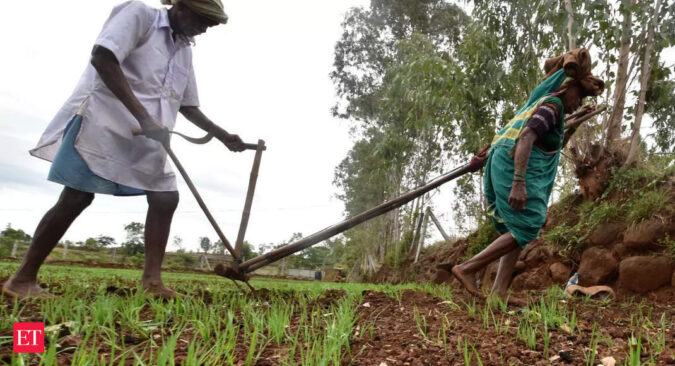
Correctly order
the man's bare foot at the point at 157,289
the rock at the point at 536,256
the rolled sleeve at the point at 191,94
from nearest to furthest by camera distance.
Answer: the man's bare foot at the point at 157,289 → the rolled sleeve at the point at 191,94 → the rock at the point at 536,256

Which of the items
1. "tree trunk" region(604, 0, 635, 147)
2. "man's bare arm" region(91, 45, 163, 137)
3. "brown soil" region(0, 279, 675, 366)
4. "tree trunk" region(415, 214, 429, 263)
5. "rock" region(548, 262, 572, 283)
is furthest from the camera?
"tree trunk" region(415, 214, 429, 263)

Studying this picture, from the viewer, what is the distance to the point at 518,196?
8.69ft

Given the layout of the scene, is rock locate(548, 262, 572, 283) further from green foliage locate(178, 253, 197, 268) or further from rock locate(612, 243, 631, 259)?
green foliage locate(178, 253, 197, 268)

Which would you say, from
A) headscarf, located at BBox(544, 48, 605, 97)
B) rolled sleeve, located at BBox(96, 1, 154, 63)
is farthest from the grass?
headscarf, located at BBox(544, 48, 605, 97)

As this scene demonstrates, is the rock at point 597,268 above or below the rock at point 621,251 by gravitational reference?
below

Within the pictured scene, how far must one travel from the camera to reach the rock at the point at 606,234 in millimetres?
4480

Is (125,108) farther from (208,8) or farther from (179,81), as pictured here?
(208,8)

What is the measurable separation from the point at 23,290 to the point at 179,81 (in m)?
A: 1.46

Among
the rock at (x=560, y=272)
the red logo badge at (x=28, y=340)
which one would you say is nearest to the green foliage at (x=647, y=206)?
the rock at (x=560, y=272)

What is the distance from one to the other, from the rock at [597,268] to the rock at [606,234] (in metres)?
0.11

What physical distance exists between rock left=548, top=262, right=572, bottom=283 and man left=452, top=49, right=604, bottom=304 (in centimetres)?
233

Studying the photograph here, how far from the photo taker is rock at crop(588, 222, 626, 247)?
4480 millimetres

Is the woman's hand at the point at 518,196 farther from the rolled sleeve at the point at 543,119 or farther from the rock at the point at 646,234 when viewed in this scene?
the rock at the point at 646,234

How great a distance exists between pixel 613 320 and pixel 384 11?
17.2 meters
